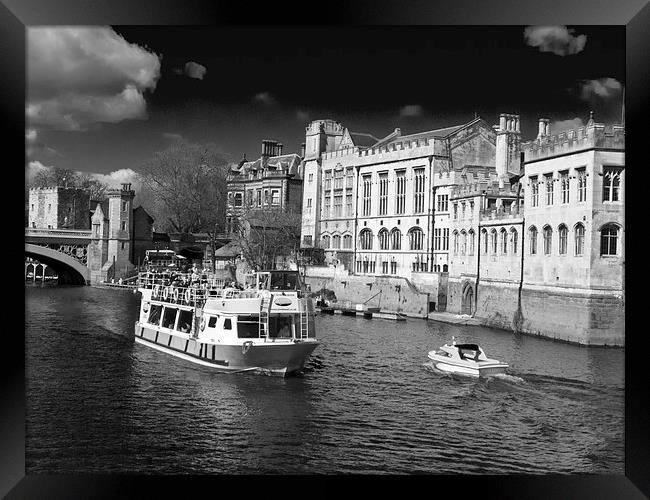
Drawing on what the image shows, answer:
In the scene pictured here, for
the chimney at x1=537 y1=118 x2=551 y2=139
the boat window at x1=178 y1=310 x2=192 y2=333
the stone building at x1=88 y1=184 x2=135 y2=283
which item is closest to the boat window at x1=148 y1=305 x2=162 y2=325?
the boat window at x1=178 y1=310 x2=192 y2=333

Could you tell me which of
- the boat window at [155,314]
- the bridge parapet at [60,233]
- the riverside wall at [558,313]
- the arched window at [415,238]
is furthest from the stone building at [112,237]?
the riverside wall at [558,313]

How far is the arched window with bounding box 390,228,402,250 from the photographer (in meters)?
31.9

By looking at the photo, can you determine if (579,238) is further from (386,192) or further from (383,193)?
(383,193)

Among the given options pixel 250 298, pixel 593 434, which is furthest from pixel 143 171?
pixel 593 434

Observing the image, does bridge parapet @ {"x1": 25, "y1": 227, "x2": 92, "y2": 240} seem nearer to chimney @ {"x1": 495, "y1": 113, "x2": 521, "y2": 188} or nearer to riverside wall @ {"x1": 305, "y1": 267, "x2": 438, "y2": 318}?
riverside wall @ {"x1": 305, "y1": 267, "x2": 438, "y2": 318}

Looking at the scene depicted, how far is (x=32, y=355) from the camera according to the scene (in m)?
18.5

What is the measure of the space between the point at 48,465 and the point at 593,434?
25.9ft

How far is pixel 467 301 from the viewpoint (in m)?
26.5

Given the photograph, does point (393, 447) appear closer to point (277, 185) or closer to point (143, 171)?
point (143, 171)

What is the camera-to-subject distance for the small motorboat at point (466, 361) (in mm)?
16734

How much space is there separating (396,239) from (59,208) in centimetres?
1238

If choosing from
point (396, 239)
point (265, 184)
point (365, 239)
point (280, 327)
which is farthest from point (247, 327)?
point (365, 239)

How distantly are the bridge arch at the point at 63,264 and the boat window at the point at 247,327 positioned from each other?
1468cm
